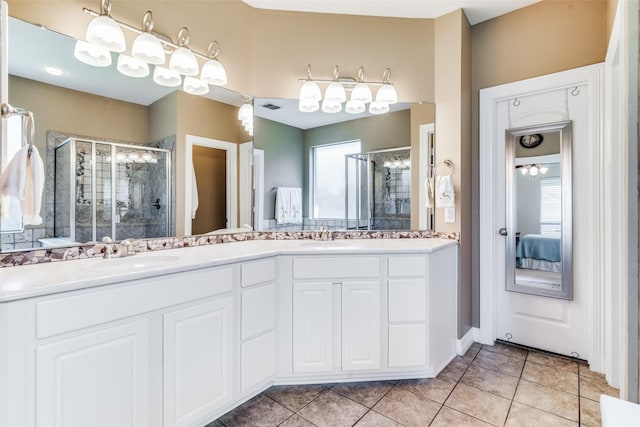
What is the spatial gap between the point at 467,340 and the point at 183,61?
112 inches

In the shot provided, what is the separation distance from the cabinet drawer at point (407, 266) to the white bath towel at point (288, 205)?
891 millimetres

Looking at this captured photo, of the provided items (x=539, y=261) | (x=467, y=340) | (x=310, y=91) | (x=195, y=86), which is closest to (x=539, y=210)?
(x=539, y=261)

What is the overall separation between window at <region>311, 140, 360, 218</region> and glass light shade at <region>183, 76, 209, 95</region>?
90 centimetres

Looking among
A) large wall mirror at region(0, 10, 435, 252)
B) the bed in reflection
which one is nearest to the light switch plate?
large wall mirror at region(0, 10, 435, 252)

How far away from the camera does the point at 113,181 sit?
5.77ft

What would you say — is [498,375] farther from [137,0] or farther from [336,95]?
[137,0]

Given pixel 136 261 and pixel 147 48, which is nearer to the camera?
pixel 136 261

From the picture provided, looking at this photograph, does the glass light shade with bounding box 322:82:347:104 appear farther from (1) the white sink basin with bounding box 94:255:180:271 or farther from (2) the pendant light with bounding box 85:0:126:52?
(1) the white sink basin with bounding box 94:255:180:271

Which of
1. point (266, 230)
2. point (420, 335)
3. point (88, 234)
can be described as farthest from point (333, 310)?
point (88, 234)

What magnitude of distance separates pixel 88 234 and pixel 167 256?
40 centimetres

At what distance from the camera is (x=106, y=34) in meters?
1.68

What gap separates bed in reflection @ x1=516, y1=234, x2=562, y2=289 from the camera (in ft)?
7.72

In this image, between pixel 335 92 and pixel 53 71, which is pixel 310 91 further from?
pixel 53 71

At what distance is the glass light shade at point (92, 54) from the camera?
1.65 m
